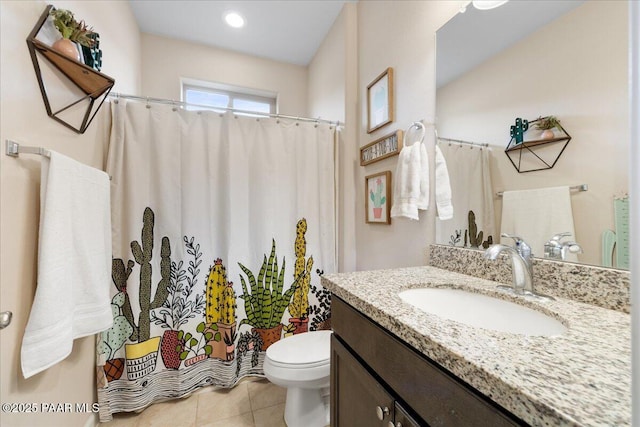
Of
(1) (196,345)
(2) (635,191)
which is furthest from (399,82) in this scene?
(1) (196,345)

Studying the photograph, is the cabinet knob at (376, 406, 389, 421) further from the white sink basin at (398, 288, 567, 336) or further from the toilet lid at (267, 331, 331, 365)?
the toilet lid at (267, 331, 331, 365)

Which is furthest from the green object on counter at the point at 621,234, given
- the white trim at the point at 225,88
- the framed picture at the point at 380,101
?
the white trim at the point at 225,88

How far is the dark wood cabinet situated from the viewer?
45cm

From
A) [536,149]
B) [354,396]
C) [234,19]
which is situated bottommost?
[354,396]

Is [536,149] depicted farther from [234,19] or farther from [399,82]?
[234,19]

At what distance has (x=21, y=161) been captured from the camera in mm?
864

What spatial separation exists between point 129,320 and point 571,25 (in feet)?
7.43

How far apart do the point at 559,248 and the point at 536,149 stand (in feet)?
1.06

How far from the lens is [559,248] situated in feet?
2.60

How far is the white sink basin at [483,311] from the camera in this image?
693 millimetres

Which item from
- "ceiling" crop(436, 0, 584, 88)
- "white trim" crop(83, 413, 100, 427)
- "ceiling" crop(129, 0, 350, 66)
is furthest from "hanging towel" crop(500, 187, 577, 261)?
"white trim" crop(83, 413, 100, 427)

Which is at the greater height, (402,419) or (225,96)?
(225,96)

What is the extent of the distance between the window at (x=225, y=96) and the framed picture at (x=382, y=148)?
1159 millimetres

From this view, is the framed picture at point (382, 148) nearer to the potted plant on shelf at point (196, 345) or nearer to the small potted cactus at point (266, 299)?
the small potted cactus at point (266, 299)
